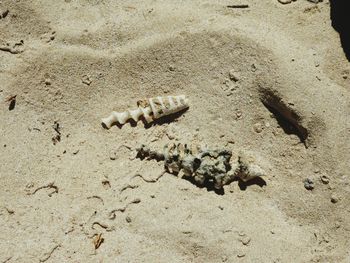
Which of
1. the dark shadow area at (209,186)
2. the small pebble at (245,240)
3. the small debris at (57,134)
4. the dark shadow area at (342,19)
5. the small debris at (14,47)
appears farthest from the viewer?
the small debris at (14,47)

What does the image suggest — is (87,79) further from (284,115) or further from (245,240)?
(245,240)

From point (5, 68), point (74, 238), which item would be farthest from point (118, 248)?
point (5, 68)

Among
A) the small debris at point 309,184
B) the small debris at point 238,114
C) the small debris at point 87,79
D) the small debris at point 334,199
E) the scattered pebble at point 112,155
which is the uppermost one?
the small debris at point 87,79

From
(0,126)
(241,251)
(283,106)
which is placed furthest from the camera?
(0,126)

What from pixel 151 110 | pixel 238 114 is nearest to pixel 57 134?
pixel 151 110

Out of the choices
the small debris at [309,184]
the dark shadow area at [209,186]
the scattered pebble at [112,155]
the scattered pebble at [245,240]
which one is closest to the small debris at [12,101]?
the scattered pebble at [112,155]

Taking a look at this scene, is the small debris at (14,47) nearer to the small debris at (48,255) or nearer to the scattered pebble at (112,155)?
the scattered pebble at (112,155)

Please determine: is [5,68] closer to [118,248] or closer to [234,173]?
[118,248]
